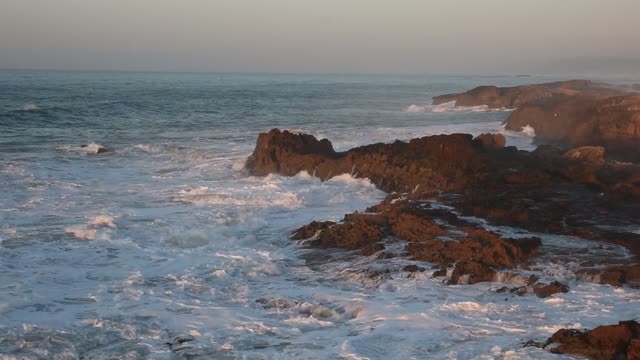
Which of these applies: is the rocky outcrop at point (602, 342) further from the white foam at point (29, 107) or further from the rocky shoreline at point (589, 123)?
the white foam at point (29, 107)

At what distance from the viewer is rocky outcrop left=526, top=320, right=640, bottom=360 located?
693 centimetres

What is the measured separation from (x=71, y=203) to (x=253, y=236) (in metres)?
5.14

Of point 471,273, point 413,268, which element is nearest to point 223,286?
point 413,268

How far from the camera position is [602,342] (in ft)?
23.4

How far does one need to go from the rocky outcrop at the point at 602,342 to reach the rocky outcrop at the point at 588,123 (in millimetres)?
13860

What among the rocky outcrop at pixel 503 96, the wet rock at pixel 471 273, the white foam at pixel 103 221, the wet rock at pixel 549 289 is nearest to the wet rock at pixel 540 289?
the wet rock at pixel 549 289

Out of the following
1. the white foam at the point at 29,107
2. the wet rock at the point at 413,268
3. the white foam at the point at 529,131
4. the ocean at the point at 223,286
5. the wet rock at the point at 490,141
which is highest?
the wet rock at the point at 490,141

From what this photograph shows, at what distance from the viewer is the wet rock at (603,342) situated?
22.8 feet

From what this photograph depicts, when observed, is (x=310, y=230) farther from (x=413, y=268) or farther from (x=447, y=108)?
(x=447, y=108)

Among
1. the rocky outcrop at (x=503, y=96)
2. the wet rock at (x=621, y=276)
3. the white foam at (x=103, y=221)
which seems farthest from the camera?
the rocky outcrop at (x=503, y=96)

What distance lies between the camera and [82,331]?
809 cm

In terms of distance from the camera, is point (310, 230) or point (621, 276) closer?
point (621, 276)

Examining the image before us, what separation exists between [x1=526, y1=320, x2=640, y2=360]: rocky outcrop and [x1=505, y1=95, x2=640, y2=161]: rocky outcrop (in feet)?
45.5

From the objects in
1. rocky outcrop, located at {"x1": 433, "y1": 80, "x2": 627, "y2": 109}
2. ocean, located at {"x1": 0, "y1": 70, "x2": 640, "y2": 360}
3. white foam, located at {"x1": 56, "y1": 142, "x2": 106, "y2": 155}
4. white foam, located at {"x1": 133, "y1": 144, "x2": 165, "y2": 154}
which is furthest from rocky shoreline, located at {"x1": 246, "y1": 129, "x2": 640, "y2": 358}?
rocky outcrop, located at {"x1": 433, "y1": 80, "x2": 627, "y2": 109}
